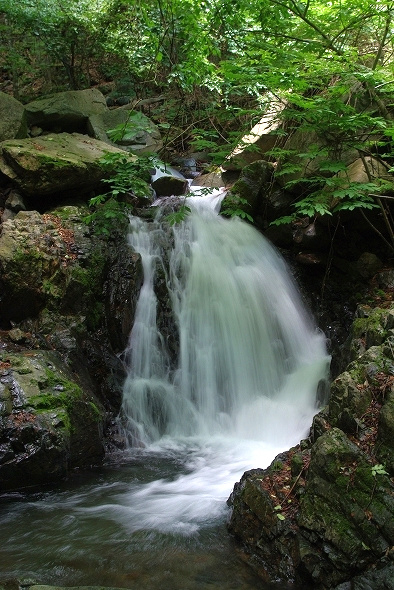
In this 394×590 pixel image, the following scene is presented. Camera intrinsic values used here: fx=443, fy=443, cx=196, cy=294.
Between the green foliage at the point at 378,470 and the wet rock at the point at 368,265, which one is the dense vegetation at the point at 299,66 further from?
the green foliage at the point at 378,470

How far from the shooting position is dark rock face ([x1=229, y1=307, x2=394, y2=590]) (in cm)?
317

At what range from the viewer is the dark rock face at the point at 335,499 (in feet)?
10.4

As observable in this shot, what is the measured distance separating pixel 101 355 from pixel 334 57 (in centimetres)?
507

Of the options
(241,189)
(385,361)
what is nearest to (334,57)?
(385,361)

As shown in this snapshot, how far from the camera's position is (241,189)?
9078 millimetres

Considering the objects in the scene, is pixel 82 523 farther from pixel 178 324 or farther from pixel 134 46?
pixel 134 46

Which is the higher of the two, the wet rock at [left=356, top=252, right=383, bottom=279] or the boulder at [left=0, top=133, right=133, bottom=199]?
the boulder at [left=0, top=133, right=133, bottom=199]

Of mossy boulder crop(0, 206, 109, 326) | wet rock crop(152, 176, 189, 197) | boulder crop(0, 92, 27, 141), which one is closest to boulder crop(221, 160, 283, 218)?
wet rock crop(152, 176, 189, 197)

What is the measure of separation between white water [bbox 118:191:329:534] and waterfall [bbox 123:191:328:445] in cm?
2

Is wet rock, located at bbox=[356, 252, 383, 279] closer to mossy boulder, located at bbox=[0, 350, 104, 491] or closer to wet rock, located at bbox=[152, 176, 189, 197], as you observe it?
wet rock, located at bbox=[152, 176, 189, 197]

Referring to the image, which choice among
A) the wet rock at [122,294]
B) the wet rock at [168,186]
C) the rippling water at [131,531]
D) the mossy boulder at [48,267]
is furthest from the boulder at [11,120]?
the rippling water at [131,531]

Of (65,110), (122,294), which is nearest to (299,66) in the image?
(122,294)

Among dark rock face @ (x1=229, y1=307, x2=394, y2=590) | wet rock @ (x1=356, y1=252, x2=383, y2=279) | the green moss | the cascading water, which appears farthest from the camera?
wet rock @ (x1=356, y1=252, x2=383, y2=279)

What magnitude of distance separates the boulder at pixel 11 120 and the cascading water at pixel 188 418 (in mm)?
3167
